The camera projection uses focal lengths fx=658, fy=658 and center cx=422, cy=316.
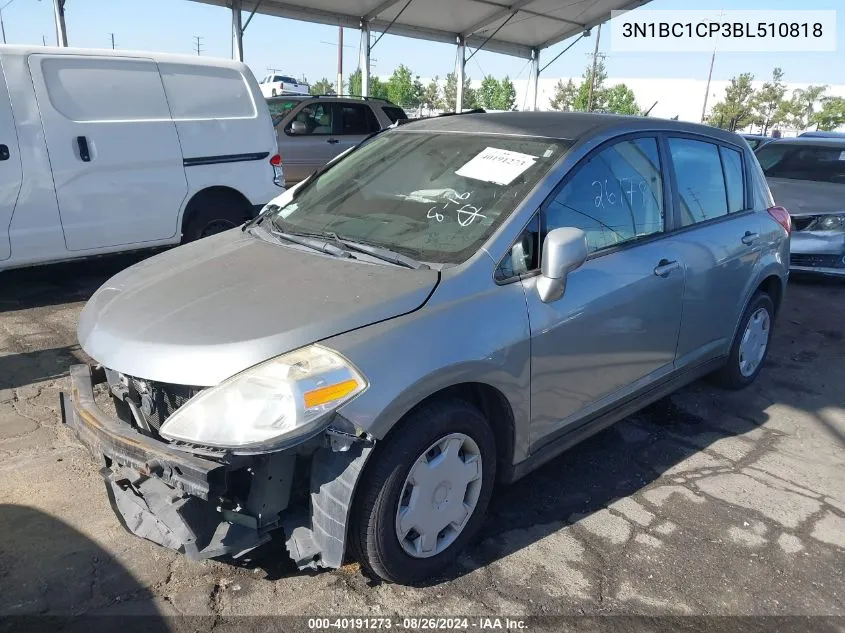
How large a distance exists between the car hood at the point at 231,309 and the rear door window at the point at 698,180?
187 cm

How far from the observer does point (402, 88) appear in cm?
5638

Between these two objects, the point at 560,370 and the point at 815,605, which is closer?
the point at 815,605

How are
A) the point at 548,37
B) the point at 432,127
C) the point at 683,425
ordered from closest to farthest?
the point at 432,127
the point at 683,425
the point at 548,37

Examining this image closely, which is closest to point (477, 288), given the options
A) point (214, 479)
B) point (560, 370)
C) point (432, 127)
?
point (560, 370)

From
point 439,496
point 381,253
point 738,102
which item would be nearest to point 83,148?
point 381,253

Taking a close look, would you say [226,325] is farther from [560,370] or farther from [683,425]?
[683,425]

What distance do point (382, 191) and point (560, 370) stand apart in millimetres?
1206

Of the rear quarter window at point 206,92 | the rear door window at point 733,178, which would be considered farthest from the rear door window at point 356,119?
the rear door window at point 733,178

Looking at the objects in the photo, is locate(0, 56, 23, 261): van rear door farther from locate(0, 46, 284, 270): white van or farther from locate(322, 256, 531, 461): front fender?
locate(322, 256, 531, 461): front fender

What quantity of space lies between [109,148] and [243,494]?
4.44 m

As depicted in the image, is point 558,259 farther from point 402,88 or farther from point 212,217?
point 402,88

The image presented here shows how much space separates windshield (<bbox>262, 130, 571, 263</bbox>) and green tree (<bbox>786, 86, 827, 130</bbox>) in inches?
2175

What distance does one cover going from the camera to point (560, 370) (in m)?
2.76

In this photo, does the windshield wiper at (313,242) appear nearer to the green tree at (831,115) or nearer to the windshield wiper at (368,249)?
the windshield wiper at (368,249)
